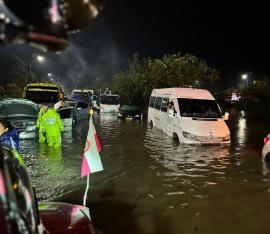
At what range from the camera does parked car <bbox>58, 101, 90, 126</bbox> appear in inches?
623

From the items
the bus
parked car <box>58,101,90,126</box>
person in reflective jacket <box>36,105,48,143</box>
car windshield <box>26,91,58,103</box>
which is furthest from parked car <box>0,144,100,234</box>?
the bus

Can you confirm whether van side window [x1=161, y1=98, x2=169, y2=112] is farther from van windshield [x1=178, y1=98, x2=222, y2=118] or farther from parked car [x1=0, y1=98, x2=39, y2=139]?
parked car [x1=0, y1=98, x2=39, y2=139]

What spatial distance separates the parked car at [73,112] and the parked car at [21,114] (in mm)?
2009

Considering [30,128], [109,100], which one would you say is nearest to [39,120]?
[30,128]

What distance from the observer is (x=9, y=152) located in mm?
2064

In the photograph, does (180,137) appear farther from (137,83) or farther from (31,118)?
(137,83)

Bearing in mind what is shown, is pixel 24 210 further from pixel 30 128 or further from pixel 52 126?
pixel 30 128

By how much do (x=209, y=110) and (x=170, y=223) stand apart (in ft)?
30.6

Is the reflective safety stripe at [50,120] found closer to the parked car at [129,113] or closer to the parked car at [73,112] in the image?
the parked car at [73,112]

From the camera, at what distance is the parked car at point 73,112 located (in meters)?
15.8

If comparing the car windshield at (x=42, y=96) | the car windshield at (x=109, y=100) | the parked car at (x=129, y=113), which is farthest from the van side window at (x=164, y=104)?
the car windshield at (x=109, y=100)

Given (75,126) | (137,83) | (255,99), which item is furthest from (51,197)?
(137,83)

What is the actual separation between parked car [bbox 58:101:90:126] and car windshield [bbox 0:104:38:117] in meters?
1.94

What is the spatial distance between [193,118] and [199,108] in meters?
1.12
